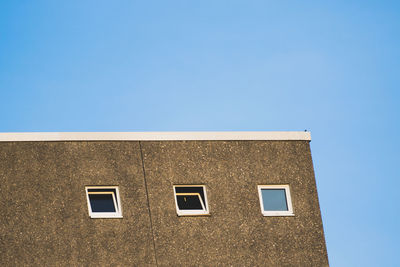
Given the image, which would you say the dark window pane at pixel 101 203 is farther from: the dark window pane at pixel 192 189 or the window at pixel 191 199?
the dark window pane at pixel 192 189

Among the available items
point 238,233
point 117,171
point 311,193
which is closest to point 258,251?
point 238,233

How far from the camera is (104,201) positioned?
67.4 ft

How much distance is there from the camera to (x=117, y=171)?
20.7 metres

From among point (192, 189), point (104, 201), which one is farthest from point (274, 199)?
point (104, 201)

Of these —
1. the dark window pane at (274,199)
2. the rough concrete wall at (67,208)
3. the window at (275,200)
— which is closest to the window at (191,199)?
the rough concrete wall at (67,208)

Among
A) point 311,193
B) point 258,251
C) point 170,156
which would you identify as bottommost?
point 258,251

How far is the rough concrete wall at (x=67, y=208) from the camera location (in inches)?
771

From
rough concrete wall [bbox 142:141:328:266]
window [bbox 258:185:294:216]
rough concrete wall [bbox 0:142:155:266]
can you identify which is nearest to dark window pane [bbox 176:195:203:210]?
rough concrete wall [bbox 142:141:328:266]

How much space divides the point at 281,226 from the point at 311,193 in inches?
51.2

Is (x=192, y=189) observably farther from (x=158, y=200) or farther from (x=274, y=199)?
(x=274, y=199)

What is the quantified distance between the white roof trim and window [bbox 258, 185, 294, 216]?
1.37m

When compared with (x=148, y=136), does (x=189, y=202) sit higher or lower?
lower

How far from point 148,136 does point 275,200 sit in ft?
12.3

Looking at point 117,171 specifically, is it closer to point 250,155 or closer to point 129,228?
point 129,228
